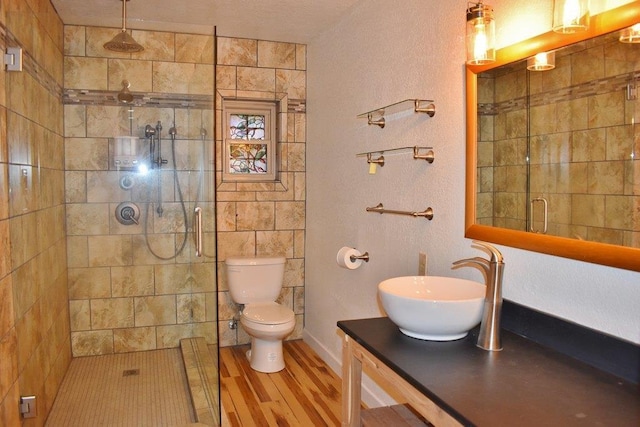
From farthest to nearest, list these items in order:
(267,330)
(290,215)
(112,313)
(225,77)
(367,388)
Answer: (290,215)
(225,77)
(112,313)
(267,330)
(367,388)

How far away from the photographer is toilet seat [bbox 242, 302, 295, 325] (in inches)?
138

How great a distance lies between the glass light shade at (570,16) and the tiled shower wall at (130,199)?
2429mm

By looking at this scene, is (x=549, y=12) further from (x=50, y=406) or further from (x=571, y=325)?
(x=50, y=406)

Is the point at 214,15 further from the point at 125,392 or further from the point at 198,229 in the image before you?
the point at 125,392

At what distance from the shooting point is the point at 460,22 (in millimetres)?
2211

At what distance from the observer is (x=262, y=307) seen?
379 cm

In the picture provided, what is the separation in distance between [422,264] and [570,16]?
129 cm

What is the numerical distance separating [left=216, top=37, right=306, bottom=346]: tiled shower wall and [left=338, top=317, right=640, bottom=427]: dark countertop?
2431 mm

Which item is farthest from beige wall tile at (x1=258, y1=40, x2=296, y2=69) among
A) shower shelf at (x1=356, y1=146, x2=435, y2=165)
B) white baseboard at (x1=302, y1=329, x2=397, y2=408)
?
white baseboard at (x1=302, y1=329, x2=397, y2=408)

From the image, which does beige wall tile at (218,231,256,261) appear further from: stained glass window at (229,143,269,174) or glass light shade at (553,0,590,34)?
glass light shade at (553,0,590,34)

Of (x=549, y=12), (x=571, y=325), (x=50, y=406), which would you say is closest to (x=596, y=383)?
(x=571, y=325)

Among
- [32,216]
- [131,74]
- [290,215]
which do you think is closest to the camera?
[32,216]

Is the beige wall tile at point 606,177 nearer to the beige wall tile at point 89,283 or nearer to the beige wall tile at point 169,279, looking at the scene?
the beige wall tile at point 169,279

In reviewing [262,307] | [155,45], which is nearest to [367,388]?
[262,307]
